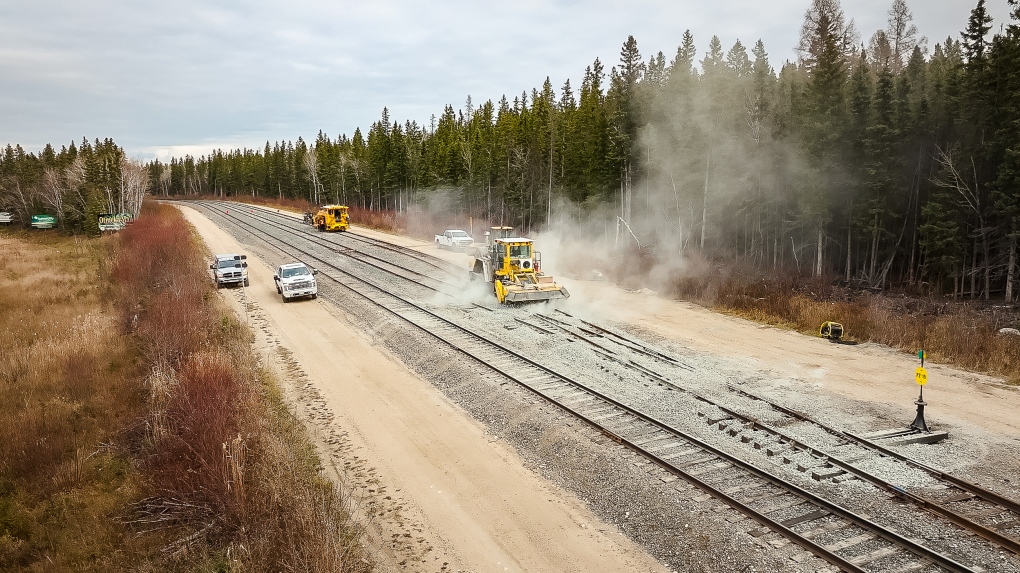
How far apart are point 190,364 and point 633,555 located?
34.0 feet

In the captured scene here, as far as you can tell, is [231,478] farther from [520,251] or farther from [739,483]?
[520,251]

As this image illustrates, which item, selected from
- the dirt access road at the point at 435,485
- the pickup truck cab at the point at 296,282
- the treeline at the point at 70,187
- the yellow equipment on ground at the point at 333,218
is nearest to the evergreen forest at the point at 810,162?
the yellow equipment on ground at the point at 333,218

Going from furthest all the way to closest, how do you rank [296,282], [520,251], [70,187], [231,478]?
[70,187]
[296,282]
[520,251]
[231,478]

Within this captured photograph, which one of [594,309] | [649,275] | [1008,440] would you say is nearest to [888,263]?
[649,275]

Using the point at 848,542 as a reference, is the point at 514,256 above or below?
above

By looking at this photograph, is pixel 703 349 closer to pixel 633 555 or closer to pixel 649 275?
pixel 633 555

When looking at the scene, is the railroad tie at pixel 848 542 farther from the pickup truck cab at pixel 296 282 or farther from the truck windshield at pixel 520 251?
the pickup truck cab at pixel 296 282

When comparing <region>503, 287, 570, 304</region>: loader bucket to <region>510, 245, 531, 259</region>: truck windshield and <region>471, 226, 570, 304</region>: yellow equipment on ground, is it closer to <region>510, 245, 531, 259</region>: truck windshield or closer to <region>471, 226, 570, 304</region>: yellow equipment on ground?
<region>471, 226, 570, 304</region>: yellow equipment on ground

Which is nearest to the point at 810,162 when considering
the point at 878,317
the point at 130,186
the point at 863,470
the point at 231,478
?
the point at 878,317

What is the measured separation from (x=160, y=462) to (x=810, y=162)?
36952mm

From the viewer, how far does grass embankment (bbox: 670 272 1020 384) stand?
15.3 meters

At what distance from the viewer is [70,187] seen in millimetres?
69000

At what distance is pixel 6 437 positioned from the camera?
430 inches

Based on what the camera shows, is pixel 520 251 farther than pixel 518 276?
Yes
